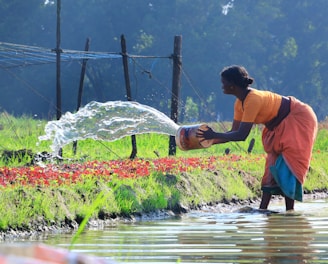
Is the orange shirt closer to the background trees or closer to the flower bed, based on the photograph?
the flower bed

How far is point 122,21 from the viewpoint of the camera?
67.9 m

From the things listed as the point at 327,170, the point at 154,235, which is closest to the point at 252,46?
the point at 327,170

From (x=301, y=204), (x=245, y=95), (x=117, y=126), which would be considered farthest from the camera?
(x=117, y=126)

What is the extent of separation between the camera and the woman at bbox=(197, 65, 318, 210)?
10.8 metres

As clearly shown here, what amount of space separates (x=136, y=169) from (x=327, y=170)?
525cm

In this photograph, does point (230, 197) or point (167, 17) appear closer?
point (230, 197)

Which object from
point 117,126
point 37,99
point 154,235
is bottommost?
point 154,235

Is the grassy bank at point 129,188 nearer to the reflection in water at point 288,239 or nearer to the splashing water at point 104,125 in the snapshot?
the splashing water at point 104,125

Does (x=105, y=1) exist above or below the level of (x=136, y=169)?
above

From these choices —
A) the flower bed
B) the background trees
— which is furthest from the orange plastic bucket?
the background trees

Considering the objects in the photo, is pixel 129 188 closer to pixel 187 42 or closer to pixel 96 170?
pixel 96 170

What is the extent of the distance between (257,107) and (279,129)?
707 millimetres

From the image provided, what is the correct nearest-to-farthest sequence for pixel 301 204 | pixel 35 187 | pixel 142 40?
1. pixel 35 187
2. pixel 301 204
3. pixel 142 40

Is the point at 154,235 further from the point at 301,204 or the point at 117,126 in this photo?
the point at 117,126
